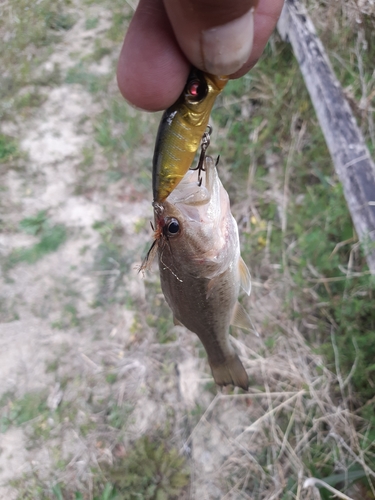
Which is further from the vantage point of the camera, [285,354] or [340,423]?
[285,354]

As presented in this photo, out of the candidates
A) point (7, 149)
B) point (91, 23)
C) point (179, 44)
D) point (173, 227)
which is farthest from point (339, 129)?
point (91, 23)

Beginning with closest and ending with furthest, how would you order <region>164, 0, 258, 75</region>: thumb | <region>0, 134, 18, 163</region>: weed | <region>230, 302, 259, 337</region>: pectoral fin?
<region>164, 0, 258, 75</region>: thumb < <region>230, 302, 259, 337</region>: pectoral fin < <region>0, 134, 18, 163</region>: weed

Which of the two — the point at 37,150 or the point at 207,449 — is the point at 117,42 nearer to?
the point at 37,150

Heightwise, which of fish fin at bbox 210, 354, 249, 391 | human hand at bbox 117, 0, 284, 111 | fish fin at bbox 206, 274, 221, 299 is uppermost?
human hand at bbox 117, 0, 284, 111

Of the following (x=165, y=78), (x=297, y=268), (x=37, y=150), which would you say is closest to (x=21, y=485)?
(x=297, y=268)

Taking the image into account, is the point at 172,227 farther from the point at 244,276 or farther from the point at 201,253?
the point at 244,276

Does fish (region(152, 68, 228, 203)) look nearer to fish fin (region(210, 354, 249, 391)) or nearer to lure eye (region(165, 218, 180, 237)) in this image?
lure eye (region(165, 218, 180, 237))

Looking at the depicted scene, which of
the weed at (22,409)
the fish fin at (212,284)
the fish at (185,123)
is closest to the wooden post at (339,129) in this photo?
the fish fin at (212,284)

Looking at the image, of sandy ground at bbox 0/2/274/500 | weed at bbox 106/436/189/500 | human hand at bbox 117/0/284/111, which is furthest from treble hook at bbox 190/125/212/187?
weed at bbox 106/436/189/500
